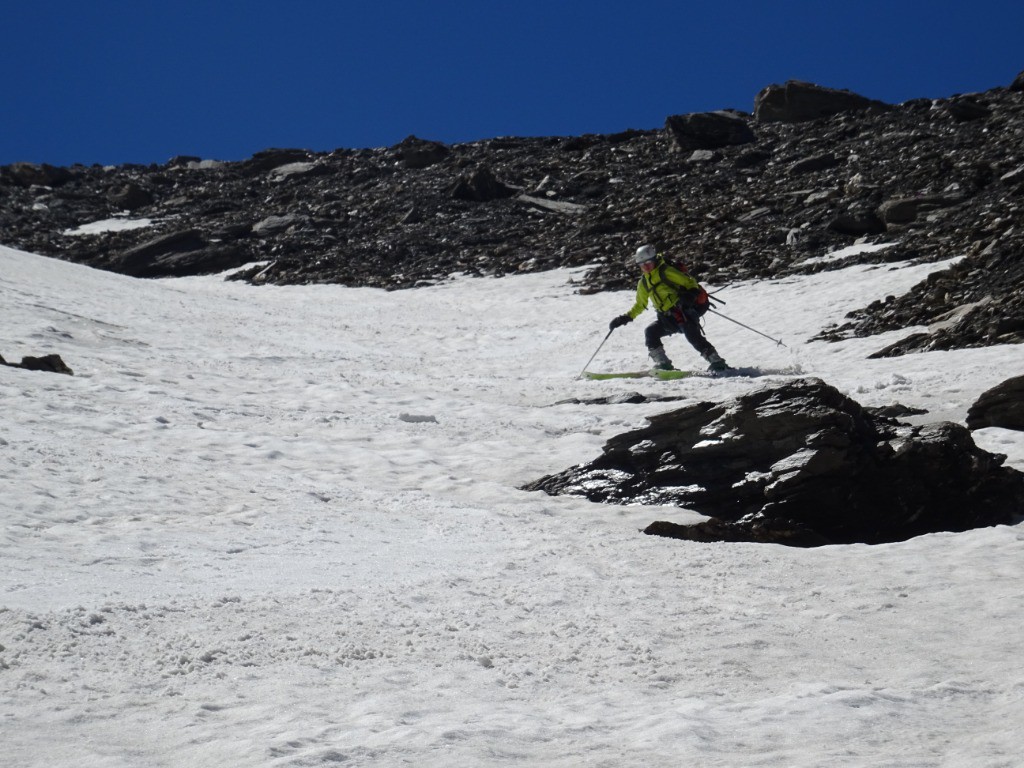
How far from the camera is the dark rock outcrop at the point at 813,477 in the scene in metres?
8.17

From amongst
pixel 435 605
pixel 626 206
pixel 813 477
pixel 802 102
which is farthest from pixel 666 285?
pixel 802 102

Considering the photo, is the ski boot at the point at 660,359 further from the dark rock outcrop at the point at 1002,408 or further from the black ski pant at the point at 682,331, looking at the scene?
the dark rock outcrop at the point at 1002,408

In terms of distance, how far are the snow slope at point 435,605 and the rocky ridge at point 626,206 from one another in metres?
8.34

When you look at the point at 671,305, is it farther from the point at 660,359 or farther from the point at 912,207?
the point at 912,207

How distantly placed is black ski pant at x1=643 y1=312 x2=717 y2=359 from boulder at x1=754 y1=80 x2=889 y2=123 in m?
32.2

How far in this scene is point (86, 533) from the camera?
7621mm

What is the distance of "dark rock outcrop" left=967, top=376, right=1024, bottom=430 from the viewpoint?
10125 millimetres

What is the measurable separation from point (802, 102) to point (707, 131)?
5.24 meters

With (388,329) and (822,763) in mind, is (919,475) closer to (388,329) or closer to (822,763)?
(822,763)

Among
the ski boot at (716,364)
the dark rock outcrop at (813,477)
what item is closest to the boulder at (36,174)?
the ski boot at (716,364)

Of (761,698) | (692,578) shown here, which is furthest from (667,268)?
(761,698)

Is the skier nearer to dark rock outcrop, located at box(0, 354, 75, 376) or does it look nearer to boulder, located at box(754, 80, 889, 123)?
dark rock outcrop, located at box(0, 354, 75, 376)

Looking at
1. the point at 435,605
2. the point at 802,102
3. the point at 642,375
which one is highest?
the point at 802,102

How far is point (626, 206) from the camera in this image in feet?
121
